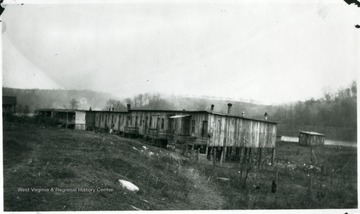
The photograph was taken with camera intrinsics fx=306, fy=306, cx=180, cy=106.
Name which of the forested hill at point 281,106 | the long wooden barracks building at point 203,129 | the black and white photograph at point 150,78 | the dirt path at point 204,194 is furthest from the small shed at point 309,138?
the dirt path at point 204,194

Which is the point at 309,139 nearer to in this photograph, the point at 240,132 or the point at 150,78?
the point at 240,132

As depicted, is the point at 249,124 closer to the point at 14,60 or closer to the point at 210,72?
the point at 210,72

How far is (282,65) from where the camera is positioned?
12602 millimetres

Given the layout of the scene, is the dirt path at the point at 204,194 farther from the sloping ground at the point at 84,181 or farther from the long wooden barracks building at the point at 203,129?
the long wooden barracks building at the point at 203,129

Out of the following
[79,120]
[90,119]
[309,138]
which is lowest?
[309,138]

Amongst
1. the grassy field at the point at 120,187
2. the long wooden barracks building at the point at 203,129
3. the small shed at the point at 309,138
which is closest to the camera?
the grassy field at the point at 120,187

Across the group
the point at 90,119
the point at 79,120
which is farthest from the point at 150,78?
the point at 90,119

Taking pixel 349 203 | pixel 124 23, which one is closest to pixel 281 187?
pixel 349 203

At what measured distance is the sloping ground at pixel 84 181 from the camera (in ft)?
26.6

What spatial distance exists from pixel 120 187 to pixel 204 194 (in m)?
2.94

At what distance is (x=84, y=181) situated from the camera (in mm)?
8812

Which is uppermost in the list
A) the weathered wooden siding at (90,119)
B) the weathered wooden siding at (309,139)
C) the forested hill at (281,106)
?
the forested hill at (281,106)

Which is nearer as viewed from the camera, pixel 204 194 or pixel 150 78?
pixel 204 194

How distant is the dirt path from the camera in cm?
963
